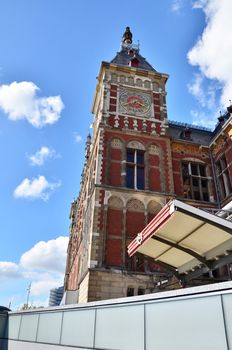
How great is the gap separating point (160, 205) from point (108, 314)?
39.2 ft

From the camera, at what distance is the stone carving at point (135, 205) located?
18250 mm

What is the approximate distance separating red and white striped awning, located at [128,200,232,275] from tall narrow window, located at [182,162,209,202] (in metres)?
8.88

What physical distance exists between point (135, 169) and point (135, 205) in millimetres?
2746

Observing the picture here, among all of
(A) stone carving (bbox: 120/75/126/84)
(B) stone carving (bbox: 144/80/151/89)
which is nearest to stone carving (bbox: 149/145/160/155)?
(B) stone carving (bbox: 144/80/151/89)

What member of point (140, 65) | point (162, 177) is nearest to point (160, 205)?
point (162, 177)

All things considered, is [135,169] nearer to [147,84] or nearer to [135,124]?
[135,124]

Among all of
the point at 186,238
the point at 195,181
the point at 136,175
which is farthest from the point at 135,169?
the point at 186,238

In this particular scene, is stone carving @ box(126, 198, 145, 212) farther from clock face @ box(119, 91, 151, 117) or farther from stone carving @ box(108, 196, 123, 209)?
clock face @ box(119, 91, 151, 117)

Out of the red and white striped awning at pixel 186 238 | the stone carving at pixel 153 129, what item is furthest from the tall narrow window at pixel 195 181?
the red and white striped awning at pixel 186 238

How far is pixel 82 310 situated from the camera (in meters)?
8.58

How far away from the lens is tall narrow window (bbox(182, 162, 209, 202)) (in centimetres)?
2067

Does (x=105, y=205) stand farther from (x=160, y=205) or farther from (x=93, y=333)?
(x=93, y=333)

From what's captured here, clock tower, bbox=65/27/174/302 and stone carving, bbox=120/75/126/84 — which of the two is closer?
clock tower, bbox=65/27/174/302

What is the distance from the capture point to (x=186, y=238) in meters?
10.5
